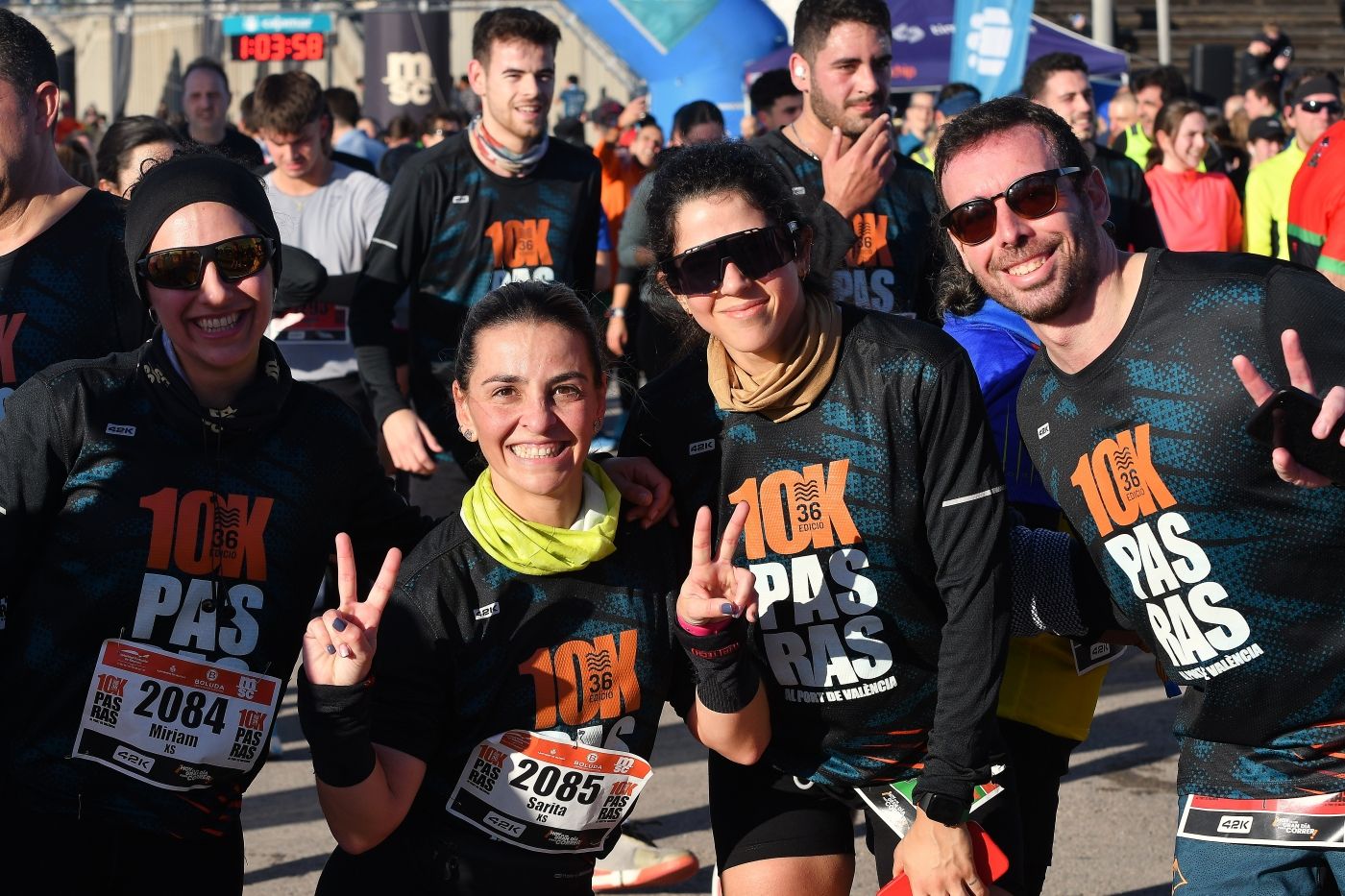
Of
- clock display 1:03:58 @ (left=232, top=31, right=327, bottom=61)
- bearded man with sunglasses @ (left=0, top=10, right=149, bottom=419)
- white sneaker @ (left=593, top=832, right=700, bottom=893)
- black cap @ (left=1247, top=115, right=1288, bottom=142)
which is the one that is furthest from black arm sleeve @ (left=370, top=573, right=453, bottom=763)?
clock display 1:03:58 @ (left=232, top=31, right=327, bottom=61)

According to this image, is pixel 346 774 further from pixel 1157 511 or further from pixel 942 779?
pixel 1157 511

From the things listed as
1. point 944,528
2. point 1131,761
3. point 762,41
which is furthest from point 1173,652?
point 762,41

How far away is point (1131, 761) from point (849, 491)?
128 inches

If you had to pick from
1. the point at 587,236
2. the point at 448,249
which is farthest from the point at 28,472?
the point at 587,236

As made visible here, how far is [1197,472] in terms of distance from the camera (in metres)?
2.73

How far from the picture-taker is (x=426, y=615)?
115 inches

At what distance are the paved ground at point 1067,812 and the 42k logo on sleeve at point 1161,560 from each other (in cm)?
209

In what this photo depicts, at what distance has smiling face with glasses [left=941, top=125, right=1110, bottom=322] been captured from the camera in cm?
288

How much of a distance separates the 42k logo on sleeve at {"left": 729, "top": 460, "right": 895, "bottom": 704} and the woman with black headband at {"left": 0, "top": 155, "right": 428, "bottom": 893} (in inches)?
35.5

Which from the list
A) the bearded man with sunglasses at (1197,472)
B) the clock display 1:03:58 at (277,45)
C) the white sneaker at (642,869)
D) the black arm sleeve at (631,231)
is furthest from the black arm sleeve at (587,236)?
the clock display 1:03:58 at (277,45)

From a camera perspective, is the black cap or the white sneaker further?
the black cap

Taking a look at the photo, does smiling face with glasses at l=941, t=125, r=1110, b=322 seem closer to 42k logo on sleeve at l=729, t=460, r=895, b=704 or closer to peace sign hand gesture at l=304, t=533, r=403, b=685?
42k logo on sleeve at l=729, t=460, r=895, b=704

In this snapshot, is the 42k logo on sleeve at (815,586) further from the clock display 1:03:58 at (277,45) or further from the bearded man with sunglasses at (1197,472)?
the clock display 1:03:58 at (277,45)

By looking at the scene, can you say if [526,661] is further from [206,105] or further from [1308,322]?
[206,105]
